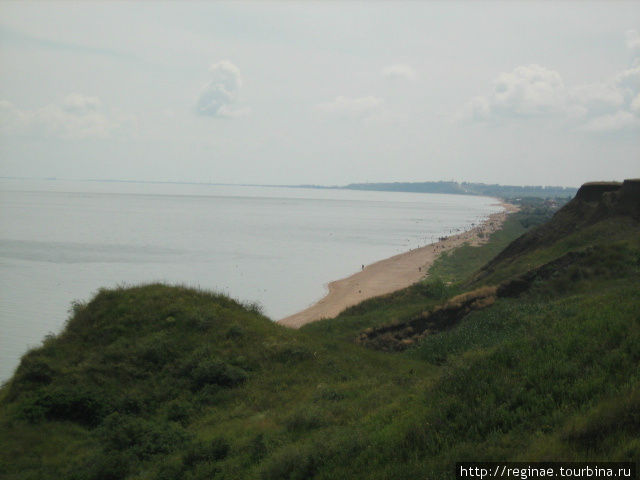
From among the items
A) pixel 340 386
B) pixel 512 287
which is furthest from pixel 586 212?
pixel 340 386

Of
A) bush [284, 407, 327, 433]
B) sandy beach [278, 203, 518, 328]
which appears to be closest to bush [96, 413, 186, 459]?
bush [284, 407, 327, 433]

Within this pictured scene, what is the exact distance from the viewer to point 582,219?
34094 mm

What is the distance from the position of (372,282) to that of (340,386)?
4174 centimetres

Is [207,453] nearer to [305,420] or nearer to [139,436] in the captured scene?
[305,420]

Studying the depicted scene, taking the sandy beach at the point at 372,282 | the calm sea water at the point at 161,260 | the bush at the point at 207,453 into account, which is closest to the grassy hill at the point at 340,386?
the bush at the point at 207,453

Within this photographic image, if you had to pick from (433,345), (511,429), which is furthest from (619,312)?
(433,345)

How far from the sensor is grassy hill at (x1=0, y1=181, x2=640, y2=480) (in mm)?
8398

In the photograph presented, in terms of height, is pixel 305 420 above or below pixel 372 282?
above

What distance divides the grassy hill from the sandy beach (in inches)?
491

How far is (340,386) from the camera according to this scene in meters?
15.0

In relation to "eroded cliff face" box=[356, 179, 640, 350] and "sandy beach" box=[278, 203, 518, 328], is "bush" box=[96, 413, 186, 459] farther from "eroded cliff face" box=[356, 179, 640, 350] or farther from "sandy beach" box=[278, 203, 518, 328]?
"sandy beach" box=[278, 203, 518, 328]

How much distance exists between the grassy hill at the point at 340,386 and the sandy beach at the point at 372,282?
1248 cm

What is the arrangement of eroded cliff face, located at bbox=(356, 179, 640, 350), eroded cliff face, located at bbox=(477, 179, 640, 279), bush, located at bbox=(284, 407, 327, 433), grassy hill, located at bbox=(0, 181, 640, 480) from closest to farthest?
grassy hill, located at bbox=(0, 181, 640, 480)
bush, located at bbox=(284, 407, 327, 433)
eroded cliff face, located at bbox=(356, 179, 640, 350)
eroded cliff face, located at bbox=(477, 179, 640, 279)

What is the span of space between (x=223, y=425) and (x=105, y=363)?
6347 millimetres
